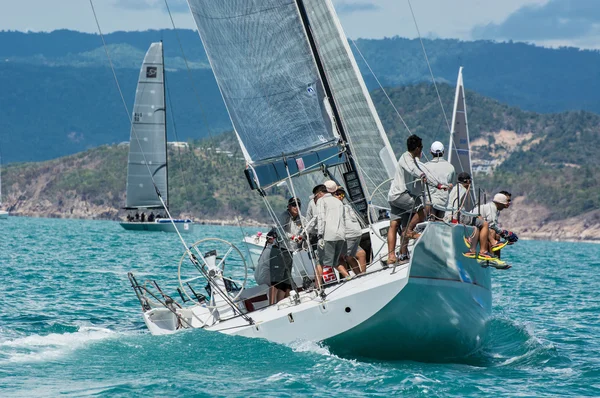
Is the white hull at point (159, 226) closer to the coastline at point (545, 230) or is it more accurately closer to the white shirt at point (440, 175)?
the white shirt at point (440, 175)

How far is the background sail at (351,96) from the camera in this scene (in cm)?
1479

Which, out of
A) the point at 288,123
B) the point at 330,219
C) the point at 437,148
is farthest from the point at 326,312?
the point at 288,123

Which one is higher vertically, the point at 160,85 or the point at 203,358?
the point at 160,85

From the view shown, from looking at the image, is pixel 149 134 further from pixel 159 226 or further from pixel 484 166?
pixel 484 166

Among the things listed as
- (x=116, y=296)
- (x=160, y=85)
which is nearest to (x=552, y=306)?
(x=116, y=296)

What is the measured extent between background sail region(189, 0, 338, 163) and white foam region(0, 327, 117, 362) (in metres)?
3.32

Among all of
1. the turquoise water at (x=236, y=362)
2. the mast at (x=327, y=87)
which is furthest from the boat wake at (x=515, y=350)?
the mast at (x=327, y=87)

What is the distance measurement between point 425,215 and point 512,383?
211cm

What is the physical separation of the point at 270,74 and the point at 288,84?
288mm

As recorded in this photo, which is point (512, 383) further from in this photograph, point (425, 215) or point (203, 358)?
point (203, 358)

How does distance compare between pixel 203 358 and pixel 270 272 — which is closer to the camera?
pixel 203 358

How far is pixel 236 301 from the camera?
44.1 ft

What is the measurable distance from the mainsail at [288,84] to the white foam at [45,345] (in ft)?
10.3

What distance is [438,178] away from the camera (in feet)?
39.3
